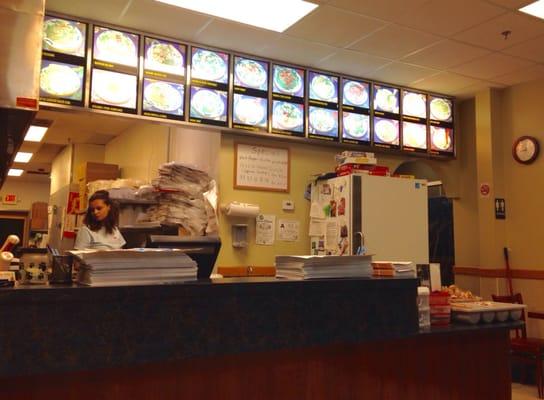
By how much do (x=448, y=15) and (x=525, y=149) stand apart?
2.18 m

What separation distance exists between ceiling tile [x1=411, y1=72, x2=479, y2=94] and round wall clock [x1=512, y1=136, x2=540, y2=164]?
80 cm

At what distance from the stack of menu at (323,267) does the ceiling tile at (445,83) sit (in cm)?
386

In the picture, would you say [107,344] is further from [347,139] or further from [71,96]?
[347,139]

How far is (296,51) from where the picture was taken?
472 cm

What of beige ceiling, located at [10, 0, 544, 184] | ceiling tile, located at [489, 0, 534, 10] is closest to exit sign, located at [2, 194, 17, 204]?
beige ceiling, located at [10, 0, 544, 184]

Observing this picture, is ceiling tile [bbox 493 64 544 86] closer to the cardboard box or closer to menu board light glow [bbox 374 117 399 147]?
menu board light glow [bbox 374 117 399 147]

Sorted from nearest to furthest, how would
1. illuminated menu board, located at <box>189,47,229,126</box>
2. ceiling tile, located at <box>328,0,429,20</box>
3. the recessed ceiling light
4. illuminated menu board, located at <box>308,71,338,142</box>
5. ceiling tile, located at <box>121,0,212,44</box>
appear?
ceiling tile, located at <box>328,0,429,20</box>
ceiling tile, located at <box>121,0,212,44</box>
illuminated menu board, located at <box>189,47,229,126</box>
illuminated menu board, located at <box>308,71,338,142</box>
the recessed ceiling light

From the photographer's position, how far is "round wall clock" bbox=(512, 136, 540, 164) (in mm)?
5426

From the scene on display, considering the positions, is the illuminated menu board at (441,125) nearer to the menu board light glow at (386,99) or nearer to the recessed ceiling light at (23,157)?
the menu board light glow at (386,99)

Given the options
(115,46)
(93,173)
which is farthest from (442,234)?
(115,46)

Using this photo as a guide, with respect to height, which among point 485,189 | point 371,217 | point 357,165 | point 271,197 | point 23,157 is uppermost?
point 23,157

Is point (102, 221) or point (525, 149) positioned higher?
point (525, 149)

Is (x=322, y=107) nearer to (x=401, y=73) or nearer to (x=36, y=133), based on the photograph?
(x=401, y=73)

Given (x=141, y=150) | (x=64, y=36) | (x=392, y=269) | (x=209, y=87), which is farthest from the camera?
(x=141, y=150)
